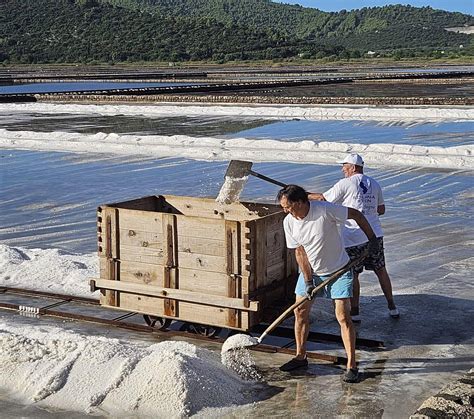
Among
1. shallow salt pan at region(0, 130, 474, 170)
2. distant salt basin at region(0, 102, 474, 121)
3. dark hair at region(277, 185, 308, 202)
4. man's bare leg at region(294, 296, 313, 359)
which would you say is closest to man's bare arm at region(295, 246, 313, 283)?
man's bare leg at region(294, 296, 313, 359)

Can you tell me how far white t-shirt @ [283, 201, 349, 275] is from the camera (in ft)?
21.5

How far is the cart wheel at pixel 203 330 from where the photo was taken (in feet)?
25.6

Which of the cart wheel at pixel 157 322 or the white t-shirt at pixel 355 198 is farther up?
the white t-shirt at pixel 355 198

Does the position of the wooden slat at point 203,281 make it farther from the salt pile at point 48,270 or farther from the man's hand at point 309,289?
the salt pile at point 48,270

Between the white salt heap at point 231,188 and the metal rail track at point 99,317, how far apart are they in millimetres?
1234

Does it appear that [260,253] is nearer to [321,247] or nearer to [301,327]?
[301,327]

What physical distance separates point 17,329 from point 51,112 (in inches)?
1080

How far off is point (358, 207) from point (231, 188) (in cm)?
123

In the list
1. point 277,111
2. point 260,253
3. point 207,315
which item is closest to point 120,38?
point 277,111

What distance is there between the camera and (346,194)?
7758 mm

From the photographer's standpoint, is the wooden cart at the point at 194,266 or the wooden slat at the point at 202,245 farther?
the wooden slat at the point at 202,245

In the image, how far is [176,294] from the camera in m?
7.66

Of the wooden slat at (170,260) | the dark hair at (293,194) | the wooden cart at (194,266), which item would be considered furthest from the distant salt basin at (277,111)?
the dark hair at (293,194)

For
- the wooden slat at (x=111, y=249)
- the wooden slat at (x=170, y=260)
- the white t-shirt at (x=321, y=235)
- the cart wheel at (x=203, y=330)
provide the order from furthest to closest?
the wooden slat at (x=111, y=249), the cart wheel at (x=203, y=330), the wooden slat at (x=170, y=260), the white t-shirt at (x=321, y=235)
